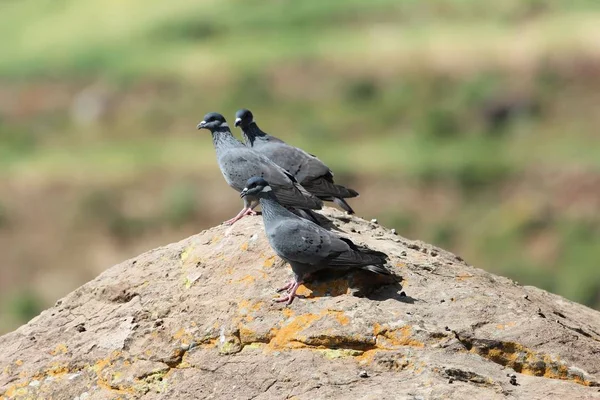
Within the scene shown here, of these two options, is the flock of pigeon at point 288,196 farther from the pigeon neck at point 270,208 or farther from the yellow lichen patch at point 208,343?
the yellow lichen patch at point 208,343

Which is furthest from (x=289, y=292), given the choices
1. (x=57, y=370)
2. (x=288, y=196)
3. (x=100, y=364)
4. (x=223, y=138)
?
(x=223, y=138)

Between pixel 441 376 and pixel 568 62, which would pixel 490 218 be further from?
pixel 441 376

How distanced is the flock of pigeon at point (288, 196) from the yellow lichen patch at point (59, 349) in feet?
6.67

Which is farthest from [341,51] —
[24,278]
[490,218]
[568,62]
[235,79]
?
[24,278]

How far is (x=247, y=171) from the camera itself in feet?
37.2

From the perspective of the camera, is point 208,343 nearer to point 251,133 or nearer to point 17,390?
point 17,390

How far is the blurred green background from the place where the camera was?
33000 millimetres

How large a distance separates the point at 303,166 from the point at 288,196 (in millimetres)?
1224

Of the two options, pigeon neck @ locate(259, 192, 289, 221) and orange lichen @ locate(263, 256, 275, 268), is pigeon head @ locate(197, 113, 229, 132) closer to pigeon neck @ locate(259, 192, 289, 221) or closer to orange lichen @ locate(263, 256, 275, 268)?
pigeon neck @ locate(259, 192, 289, 221)

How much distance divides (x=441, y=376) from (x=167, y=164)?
30.0 m

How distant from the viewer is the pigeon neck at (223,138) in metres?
12.0

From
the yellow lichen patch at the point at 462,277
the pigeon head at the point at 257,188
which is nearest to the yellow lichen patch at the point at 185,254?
the pigeon head at the point at 257,188

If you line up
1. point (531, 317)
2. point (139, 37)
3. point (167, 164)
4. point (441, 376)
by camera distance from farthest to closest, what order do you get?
point (139, 37)
point (167, 164)
point (531, 317)
point (441, 376)

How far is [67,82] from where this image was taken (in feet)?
161
